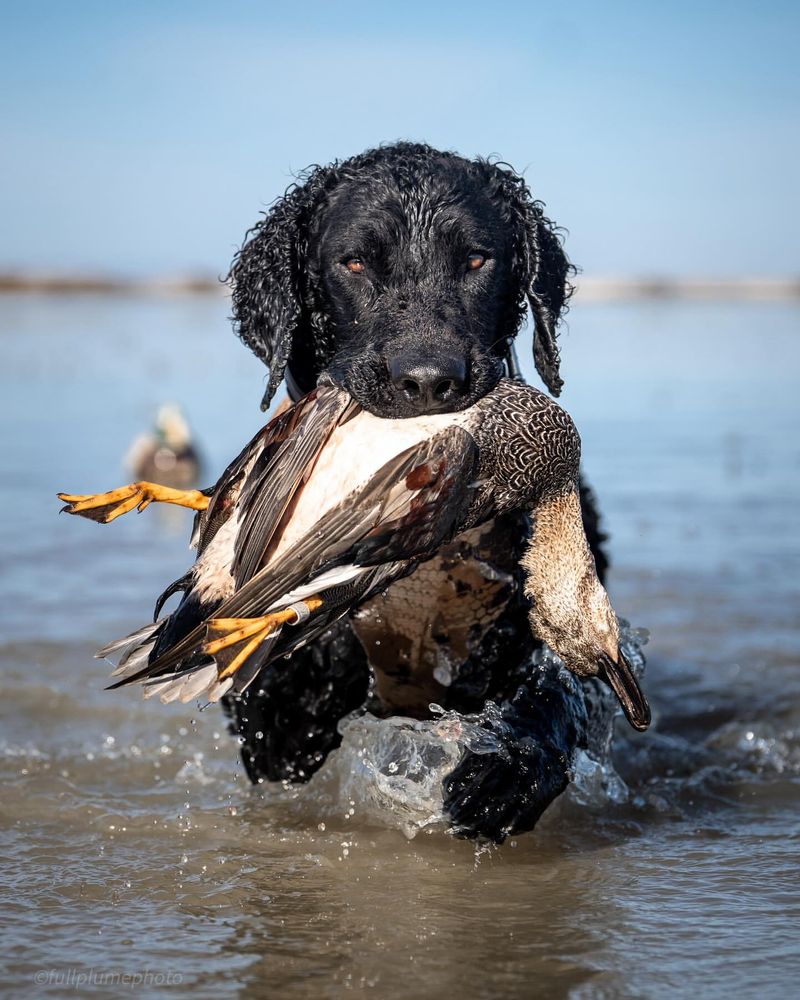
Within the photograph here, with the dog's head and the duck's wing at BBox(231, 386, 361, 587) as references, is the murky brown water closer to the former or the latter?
the duck's wing at BBox(231, 386, 361, 587)

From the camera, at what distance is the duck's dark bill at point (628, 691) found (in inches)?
134

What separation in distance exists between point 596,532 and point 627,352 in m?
16.4

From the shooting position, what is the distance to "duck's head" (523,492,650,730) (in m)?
3.40

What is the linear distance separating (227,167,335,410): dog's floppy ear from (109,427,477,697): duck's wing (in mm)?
1051

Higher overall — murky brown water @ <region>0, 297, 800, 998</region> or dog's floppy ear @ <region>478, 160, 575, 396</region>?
dog's floppy ear @ <region>478, 160, 575, 396</region>

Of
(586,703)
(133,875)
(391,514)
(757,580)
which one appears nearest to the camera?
(391,514)

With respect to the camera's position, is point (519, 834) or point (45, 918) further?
point (519, 834)

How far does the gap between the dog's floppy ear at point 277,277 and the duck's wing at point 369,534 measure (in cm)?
105

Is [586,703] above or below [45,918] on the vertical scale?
above

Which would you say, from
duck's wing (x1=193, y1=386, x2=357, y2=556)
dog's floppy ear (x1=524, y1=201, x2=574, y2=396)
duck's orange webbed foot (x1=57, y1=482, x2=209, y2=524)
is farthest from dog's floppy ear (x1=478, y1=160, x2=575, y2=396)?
duck's orange webbed foot (x1=57, y1=482, x2=209, y2=524)

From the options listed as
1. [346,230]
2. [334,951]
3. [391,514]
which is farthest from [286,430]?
[334,951]

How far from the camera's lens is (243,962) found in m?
3.13

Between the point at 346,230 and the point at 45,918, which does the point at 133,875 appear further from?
the point at 346,230

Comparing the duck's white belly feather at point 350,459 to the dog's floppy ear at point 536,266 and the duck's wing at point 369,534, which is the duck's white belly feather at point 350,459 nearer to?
the duck's wing at point 369,534
